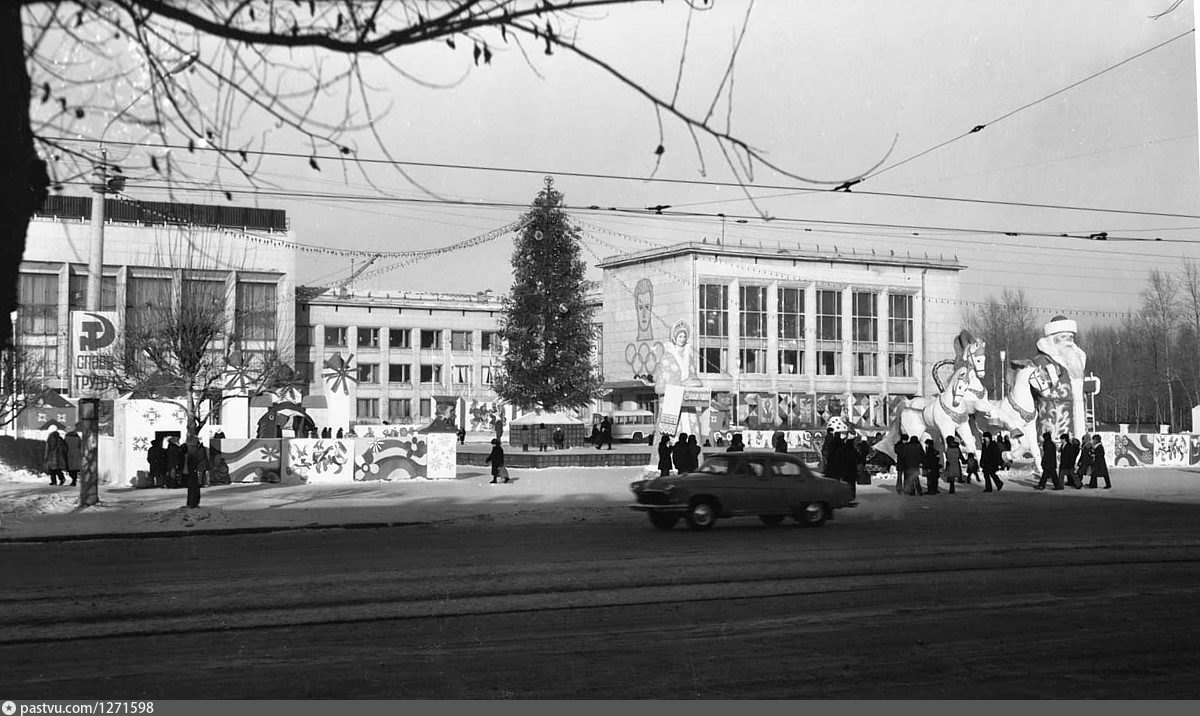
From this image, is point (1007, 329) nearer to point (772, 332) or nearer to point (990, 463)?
point (772, 332)

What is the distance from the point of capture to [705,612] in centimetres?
1075

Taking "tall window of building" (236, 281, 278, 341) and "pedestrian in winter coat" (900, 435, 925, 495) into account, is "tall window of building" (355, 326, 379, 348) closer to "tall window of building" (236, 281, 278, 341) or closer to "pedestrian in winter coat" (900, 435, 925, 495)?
"tall window of building" (236, 281, 278, 341)

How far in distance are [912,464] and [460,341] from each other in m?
60.0

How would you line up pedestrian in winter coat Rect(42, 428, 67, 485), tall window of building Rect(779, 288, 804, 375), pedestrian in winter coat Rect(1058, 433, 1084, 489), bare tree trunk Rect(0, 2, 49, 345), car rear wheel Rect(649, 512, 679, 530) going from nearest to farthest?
bare tree trunk Rect(0, 2, 49, 345) < car rear wheel Rect(649, 512, 679, 530) < pedestrian in winter coat Rect(42, 428, 67, 485) < pedestrian in winter coat Rect(1058, 433, 1084, 489) < tall window of building Rect(779, 288, 804, 375)

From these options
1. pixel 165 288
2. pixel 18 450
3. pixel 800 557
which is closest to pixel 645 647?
pixel 800 557

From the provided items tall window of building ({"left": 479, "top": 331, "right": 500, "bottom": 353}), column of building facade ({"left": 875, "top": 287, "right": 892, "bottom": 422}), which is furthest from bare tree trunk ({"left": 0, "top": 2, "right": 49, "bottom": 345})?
column of building facade ({"left": 875, "top": 287, "right": 892, "bottom": 422})

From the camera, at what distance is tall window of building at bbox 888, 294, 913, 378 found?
91062 mm

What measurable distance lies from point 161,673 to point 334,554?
8706mm

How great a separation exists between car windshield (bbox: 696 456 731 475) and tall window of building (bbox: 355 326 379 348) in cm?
6435

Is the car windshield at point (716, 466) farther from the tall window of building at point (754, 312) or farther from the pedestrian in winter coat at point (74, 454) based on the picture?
the tall window of building at point (754, 312)

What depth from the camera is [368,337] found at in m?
83.3

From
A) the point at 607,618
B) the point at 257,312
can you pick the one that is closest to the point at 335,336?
the point at 257,312

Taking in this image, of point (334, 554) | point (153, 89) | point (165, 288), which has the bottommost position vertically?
point (334, 554)
